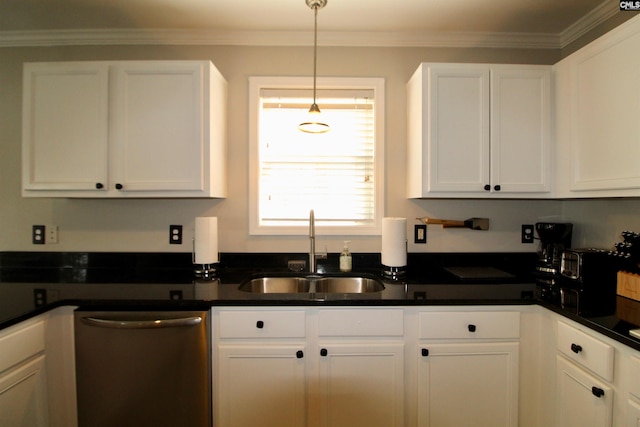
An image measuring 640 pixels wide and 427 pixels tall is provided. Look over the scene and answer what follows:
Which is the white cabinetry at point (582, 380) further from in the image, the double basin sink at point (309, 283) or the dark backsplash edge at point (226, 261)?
the double basin sink at point (309, 283)

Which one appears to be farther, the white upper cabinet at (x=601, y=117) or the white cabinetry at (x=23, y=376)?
the white upper cabinet at (x=601, y=117)

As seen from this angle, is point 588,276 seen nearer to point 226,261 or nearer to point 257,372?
point 257,372

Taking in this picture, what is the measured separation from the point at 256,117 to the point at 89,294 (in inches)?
54.7

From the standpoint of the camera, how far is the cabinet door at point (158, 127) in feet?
5.59

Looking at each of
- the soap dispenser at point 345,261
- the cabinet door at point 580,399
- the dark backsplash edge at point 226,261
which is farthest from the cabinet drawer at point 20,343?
the cabinet door at point 580,399

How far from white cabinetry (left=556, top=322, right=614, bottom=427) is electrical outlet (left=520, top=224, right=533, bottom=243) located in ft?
2.84

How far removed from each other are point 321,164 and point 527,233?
150 cm

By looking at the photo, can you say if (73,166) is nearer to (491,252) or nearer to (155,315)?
(155,315)

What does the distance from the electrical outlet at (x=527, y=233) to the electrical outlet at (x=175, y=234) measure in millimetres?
2372

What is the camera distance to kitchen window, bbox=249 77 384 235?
6.71 ft

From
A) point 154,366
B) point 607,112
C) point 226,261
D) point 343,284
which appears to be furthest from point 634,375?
point 226,261

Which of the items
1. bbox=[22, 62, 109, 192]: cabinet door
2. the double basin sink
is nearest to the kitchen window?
the double basin sink

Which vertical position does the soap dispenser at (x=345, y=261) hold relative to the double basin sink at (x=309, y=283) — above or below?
above

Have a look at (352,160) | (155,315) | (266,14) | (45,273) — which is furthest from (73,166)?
(352,160)
